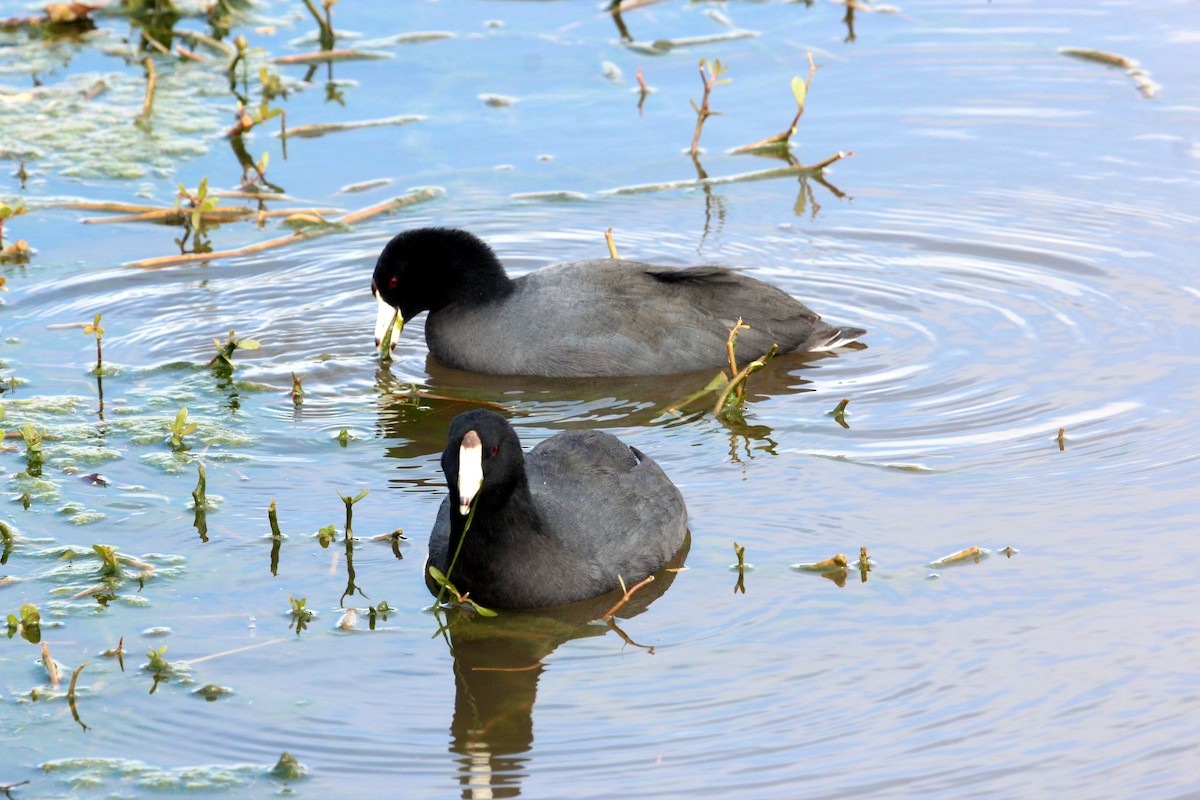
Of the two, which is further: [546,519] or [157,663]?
[546,519]

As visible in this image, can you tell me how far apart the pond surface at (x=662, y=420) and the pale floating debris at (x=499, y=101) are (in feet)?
0.51

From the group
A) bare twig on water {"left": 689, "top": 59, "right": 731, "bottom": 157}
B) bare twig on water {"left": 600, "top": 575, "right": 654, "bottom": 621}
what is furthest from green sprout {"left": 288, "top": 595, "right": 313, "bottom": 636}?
bare twig on water {"left": 689, "top": 59, "right": 731, "bottom": 157}

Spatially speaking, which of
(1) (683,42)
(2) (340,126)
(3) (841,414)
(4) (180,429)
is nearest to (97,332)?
(4) (180,429)

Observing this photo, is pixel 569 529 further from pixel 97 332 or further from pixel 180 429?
pixel 97 332

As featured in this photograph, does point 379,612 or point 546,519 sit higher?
point 546,519

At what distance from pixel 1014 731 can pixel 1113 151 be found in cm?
543

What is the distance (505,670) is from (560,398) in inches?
88.9

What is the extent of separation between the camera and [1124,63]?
9.93m

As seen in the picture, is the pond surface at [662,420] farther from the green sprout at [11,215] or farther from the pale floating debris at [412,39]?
the green sprout at [11,215]

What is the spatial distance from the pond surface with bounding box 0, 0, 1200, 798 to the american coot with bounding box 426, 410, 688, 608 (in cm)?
12

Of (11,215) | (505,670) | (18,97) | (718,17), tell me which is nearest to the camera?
(505,670)

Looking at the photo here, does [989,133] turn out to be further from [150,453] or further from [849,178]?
[150,453]

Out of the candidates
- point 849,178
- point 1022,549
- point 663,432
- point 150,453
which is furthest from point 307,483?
point 849,178

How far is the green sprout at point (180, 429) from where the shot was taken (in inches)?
234
